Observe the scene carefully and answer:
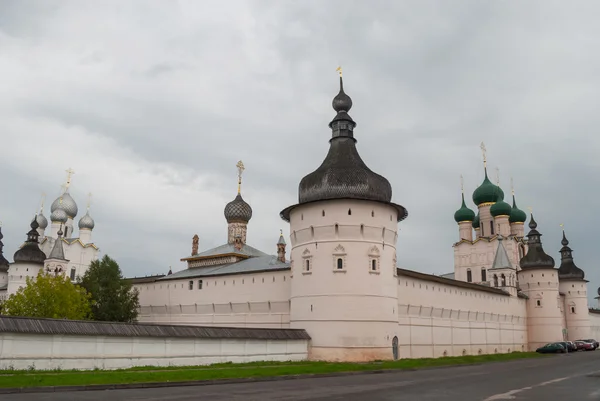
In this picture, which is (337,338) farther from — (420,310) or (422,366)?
(420,310)

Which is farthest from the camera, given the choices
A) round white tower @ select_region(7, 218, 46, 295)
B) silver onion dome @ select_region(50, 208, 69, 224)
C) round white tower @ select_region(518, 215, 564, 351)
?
silver onion dome @ select_region(50, 208, 69, 224)

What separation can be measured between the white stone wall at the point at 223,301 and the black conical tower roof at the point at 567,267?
40.4 meters

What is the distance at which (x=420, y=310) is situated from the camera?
30.9 meters

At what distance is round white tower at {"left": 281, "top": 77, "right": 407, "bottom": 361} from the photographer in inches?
950

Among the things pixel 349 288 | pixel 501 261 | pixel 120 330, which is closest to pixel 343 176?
pixel 349 288

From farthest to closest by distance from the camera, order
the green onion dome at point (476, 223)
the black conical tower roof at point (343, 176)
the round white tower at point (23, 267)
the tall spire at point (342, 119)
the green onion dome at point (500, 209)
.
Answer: the green onion dome at point (476, 223) < the green onion dome at point (500, 209) < the round white tower at point (23, 267) < the tall spire at point (342, 119) < the black conical tower roof at point (343, 176)

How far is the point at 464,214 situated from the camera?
6009cm

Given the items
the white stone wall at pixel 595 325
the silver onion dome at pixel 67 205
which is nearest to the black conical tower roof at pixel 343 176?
the silver onion dome at pixel 67 205

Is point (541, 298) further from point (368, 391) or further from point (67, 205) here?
point (67, 205)

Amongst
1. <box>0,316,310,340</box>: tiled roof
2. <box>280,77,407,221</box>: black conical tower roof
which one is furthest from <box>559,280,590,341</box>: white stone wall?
<box>0,316,310,340</box>: tiled roof

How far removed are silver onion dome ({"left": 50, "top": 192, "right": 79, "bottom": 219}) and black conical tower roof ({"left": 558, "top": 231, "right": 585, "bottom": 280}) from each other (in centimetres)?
5782

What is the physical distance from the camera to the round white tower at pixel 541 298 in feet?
158

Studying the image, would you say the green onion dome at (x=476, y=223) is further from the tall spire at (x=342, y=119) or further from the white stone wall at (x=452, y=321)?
the tall spire at (x=342, y=119)

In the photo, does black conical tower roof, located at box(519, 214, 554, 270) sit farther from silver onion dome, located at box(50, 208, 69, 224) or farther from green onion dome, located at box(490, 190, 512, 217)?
silver onion dome, located at box(50, 208, 69, 224)
